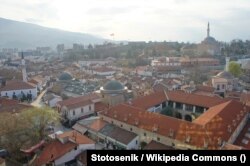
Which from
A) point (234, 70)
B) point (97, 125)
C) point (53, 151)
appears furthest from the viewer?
point (234, 70)

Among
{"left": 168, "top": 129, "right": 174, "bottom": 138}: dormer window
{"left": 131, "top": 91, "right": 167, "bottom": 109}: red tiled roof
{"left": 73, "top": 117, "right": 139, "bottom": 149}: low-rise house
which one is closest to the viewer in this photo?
{"left": 168, "top": 129, "right": 174, "bottom": 138}: dormer window

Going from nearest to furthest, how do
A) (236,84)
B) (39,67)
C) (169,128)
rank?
(169,128) → (236,84) → (39,67)

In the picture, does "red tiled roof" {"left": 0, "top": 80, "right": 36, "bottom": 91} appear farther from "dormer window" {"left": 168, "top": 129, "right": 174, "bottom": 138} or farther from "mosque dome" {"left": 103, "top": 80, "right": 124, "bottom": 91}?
"dormer window" {"left": 168, "top": 129, "right": 174, "bottom": 138}

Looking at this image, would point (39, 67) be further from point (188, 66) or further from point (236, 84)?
point (236, 84)

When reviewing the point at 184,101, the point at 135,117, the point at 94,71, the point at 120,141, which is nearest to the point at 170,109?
the point at 184,101

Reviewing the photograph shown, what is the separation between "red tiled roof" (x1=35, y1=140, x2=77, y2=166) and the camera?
26.7 metres

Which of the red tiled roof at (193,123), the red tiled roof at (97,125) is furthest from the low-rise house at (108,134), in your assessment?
the red tiled roof at (193,123)

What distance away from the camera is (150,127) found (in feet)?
96.5

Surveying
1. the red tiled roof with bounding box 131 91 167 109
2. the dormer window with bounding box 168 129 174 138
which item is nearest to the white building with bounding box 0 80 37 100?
the red tiled roof with bounding box 131 91 167 109

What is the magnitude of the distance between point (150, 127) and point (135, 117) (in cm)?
288

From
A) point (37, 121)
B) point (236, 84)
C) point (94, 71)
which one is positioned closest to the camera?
point (37, 121)

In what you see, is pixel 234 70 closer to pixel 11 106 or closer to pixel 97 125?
pixel 97 125

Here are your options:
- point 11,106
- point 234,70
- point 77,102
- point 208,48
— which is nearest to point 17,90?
point 11,106

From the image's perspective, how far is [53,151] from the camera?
27.5m
